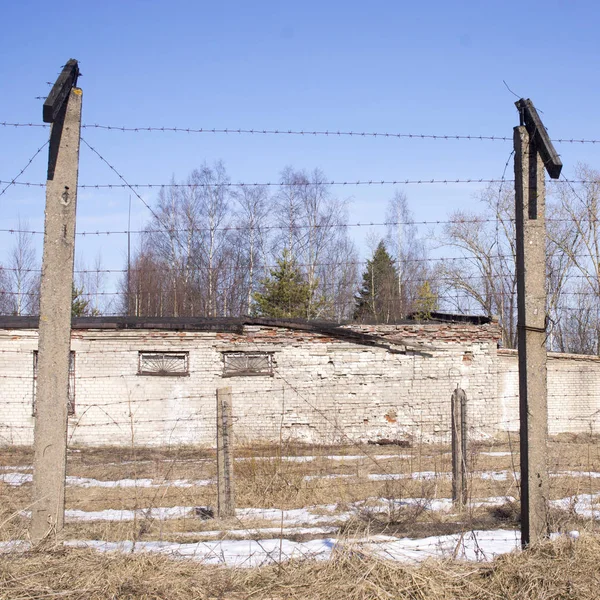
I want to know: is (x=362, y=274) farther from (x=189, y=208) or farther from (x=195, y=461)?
(x=195, y=461)

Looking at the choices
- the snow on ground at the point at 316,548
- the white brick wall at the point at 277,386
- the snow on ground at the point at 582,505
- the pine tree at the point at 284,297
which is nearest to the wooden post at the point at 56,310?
the snow on ground at the point at 316,548

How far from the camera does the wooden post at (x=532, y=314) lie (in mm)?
4949

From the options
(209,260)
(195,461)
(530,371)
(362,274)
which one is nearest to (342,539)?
(530,371)

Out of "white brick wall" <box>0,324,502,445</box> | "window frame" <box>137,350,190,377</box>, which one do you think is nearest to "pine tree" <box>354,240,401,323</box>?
"white brick wall" <box>0,324,502,445</box>

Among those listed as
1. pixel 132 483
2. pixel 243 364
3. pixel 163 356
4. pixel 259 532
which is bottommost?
pixel 132 483

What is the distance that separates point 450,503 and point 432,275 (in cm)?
3260

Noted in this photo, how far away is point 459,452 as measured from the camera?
7.79m

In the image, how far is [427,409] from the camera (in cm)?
1628

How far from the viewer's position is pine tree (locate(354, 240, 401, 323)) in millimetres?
36656

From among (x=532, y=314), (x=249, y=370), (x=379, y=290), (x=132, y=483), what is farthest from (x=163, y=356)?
(x=379, y=290)

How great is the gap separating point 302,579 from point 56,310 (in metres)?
2.60

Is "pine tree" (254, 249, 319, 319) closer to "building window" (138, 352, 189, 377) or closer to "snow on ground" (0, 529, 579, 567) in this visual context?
"building window" (138, 352, 189, 377)

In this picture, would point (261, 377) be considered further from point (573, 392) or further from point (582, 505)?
point (582, 505)

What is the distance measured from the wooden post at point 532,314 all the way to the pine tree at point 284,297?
69.8 ft
